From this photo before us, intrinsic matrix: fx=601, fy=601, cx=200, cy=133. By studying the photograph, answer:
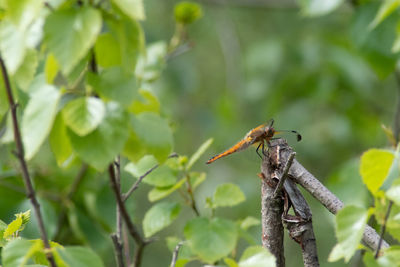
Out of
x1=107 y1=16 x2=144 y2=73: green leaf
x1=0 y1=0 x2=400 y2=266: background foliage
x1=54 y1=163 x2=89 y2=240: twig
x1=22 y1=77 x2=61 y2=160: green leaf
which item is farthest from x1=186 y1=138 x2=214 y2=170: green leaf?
x1=54 y1=163 x2=89 y2=240: twig

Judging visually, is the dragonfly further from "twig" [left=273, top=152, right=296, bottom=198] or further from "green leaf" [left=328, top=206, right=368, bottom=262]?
"green leaf" [left=328, top=206, right=368, bottom=262]

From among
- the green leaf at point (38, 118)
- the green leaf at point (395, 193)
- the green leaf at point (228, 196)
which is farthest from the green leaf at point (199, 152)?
the green leaf at point (395, 193)

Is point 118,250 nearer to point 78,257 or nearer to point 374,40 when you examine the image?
point 78,257

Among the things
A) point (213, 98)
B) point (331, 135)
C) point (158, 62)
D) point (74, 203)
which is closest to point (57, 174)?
point (74, 203)

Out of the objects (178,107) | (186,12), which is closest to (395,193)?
(186,12)

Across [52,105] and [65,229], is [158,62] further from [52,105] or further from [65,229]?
[52,105]

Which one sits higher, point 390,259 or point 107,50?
point 107,50

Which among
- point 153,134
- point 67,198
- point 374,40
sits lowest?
point 67,198
